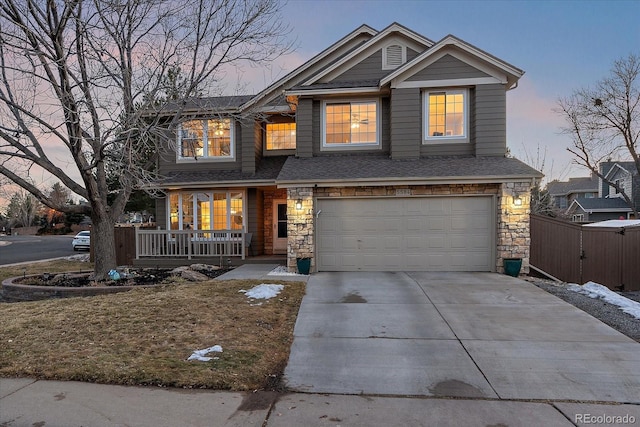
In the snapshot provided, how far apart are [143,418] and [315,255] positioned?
6846mm

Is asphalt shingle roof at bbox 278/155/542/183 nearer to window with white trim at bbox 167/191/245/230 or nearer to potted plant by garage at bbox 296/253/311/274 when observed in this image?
potted plant by garage at bbox 296/253/311/274

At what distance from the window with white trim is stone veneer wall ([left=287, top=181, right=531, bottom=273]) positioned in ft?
12.2

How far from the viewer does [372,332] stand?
5.25 m

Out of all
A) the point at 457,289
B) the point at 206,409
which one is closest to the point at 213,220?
the point at 457,289

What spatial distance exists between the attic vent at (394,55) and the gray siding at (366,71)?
19 centimetres

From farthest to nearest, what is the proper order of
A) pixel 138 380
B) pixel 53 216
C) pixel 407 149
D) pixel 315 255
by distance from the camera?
pixel 53 216 < pixel 407 149 < pixel 315 255 < pixel 138 380

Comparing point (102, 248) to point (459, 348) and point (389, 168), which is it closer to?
point (389, 168)

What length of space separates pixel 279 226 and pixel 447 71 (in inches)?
298

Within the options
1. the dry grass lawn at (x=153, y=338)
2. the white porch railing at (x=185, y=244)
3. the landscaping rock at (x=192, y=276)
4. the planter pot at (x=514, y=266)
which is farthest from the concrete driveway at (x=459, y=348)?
the white porch railing at (x=185, y=244)

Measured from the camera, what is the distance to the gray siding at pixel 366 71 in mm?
11375

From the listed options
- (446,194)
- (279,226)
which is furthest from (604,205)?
(279,226)

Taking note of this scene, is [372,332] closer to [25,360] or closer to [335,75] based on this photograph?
[25,360]

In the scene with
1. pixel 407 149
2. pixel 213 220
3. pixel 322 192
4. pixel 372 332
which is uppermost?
pixel 407 149

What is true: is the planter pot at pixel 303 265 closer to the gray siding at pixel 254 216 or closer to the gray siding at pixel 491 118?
the gray siding at pixel 254 216
